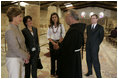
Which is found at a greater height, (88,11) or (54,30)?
(88,11)

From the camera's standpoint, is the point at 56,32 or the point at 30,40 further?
the point at 56,32

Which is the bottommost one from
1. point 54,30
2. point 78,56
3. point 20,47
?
point 78,56

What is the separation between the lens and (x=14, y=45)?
178 centimetres

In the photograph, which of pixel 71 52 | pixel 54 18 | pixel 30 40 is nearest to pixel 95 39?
pixel 54 18

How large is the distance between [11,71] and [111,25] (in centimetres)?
1510

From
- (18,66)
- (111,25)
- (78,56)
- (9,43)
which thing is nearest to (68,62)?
(78,56)

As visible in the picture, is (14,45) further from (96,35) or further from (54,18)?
(96,35)

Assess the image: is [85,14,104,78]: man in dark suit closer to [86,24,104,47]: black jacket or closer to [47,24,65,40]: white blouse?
[86,24,104,47]: black jacket

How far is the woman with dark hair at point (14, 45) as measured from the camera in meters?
1.78

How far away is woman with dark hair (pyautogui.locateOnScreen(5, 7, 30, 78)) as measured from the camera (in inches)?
69.9

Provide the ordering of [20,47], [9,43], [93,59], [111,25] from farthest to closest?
[111,25]
[93,59]
[20,47]
[9,43]

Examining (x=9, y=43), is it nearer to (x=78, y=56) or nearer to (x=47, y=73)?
(x=78, y=56)

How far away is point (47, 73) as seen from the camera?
3346 millimetres

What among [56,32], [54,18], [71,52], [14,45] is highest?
[54,18]
